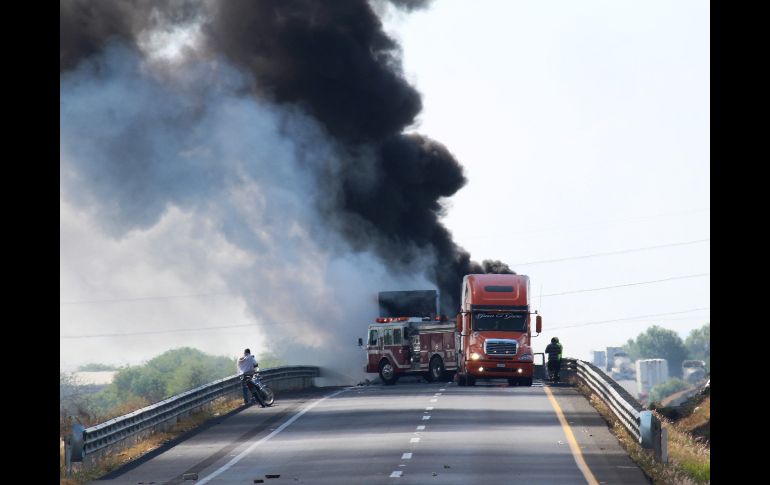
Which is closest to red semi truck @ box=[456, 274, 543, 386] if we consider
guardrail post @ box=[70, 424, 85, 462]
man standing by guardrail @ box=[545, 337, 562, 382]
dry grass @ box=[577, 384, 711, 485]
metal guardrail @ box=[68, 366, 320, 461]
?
man standing by guardrail @ box=[545, 337, 562, 382]

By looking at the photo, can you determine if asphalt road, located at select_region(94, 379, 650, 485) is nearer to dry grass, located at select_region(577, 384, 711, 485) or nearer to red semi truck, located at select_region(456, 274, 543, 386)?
dry grass, located at select_region(577, 384, 711, 485)

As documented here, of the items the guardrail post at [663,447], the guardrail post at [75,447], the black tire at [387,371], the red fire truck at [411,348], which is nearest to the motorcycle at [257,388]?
the red fire truck at [411,348]

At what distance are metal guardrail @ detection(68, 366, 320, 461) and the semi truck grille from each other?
294 inches

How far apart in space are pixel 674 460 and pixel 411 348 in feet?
91.4

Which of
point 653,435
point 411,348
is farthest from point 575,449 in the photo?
point 411,348

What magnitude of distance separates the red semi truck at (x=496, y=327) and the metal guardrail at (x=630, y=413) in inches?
97.1

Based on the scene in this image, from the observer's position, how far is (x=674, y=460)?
26641mm

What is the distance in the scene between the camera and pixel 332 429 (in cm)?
3466

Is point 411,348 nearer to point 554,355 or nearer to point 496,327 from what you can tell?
point 554,355

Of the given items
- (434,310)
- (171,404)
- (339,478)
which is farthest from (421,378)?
(339,478)

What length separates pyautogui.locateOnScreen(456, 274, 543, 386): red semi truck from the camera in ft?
155

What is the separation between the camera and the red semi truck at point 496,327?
47094mm
